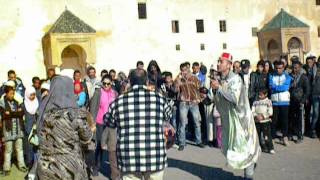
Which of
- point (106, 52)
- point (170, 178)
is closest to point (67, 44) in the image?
point (106, 52)

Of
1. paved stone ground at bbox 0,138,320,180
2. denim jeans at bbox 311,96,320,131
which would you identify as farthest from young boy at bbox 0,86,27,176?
denim jeans at bbox 311,96,320,131

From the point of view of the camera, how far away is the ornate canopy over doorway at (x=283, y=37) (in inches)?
1088

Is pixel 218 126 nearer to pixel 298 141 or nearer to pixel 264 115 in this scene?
pixel 264 115

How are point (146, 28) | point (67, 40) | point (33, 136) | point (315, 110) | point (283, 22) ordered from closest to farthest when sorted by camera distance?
point (33, 136), point (315, 110), point (67, 40), point (146, 28), point (283, 22)

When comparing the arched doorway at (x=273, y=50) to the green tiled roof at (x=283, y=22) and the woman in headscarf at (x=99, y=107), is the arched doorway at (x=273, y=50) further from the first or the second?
the woman in headscarf at (x=99, y=107)

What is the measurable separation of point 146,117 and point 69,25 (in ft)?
59.2

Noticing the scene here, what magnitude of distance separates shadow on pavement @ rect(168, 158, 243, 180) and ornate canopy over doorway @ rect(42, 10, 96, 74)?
45.5 ft

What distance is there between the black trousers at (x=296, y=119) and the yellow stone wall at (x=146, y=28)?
13.8 m

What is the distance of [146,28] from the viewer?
25531 millimetres

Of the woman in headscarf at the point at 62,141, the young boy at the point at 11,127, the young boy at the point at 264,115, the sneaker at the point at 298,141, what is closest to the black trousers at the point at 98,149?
the young boy at the point at 11,127

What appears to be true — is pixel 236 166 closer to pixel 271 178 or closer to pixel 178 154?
pixel 271 178

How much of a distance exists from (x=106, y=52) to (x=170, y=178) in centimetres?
1685

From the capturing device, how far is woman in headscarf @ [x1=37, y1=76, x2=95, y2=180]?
193 inches

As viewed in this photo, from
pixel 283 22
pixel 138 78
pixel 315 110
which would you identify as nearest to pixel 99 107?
pixel 138 78
